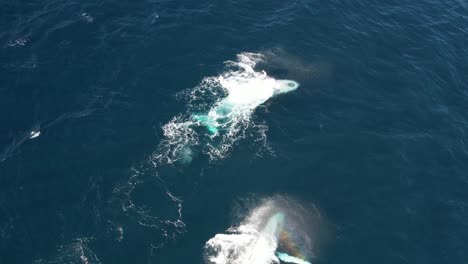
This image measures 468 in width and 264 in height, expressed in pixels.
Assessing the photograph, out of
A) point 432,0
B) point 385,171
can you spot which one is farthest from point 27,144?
point 432,0

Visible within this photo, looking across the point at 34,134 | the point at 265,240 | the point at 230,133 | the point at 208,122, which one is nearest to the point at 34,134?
the point at 34,134

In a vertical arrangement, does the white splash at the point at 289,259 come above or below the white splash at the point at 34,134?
below

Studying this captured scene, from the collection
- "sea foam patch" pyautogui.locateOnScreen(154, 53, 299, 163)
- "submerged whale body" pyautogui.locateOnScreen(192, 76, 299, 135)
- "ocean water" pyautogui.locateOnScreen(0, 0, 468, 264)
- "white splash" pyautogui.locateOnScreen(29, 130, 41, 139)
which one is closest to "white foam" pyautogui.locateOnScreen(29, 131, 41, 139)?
"white splash" pyautogui.locateOnScreen(29, 130, 41, 139)

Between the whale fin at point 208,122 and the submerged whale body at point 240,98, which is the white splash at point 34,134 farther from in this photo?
the whale fin at point 208,122

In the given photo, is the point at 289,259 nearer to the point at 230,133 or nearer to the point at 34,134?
the point at 230,133

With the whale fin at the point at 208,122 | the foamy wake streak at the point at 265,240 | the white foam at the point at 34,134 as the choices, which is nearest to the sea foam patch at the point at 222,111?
the whale fin at the point at 208,122

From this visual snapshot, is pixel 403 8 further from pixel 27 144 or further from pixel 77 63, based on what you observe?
pixel 27 144

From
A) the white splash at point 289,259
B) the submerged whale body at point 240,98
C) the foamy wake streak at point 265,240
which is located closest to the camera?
the foamy wake streak at point 265,240

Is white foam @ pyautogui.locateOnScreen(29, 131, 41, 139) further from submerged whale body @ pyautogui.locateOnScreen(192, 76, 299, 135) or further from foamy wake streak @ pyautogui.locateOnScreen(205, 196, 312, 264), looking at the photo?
foamy wake streak @ pyautogui.locateOnScreen(205, 196, 312, 264)
